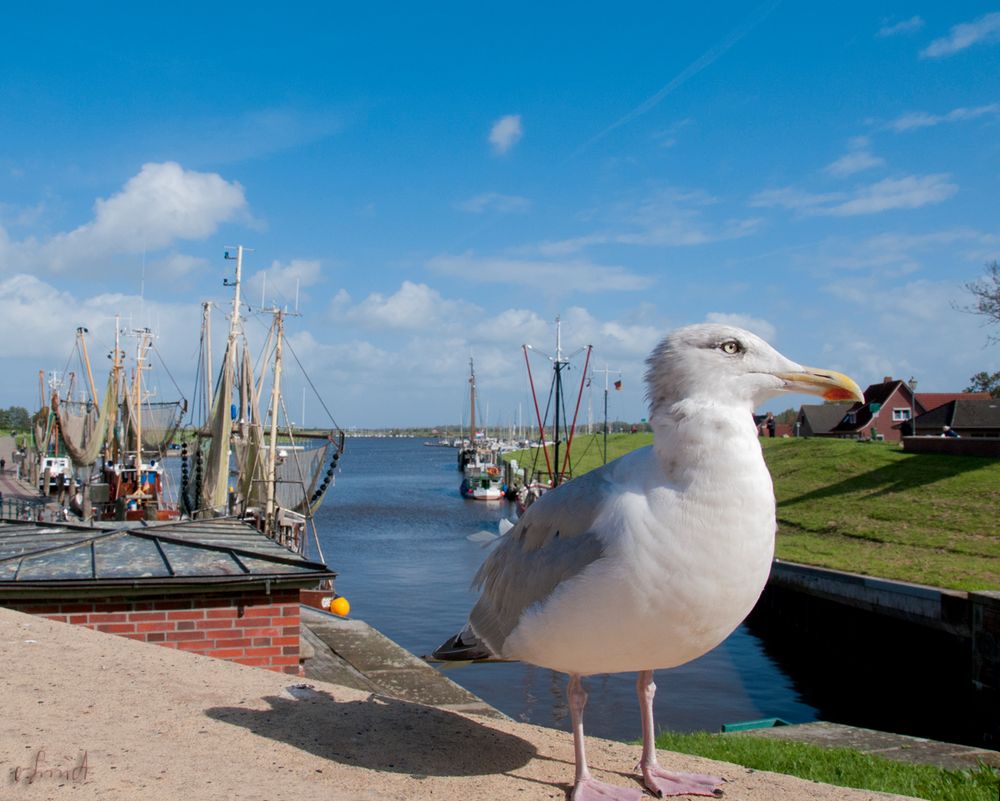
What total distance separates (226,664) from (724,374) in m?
4.44

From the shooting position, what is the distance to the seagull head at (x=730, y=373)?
3768 mm

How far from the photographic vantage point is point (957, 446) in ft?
118

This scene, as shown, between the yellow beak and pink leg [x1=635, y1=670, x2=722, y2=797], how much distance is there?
1.60 metres

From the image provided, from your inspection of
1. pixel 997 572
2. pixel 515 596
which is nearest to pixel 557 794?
pixel 515 596

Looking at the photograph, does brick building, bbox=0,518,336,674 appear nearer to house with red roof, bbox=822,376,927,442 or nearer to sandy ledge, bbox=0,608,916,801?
sandy ledge, bbox=0,608,916,801

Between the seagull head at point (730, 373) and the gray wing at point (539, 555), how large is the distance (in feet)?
1.76

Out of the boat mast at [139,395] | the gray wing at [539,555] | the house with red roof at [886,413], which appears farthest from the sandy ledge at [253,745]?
the house with red roof at [886,413]

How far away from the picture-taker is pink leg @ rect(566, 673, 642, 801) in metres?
4.08

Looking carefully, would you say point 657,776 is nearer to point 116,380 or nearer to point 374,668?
point 374,668

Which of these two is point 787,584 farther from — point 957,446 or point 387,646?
point 957,446

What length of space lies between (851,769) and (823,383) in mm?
4919

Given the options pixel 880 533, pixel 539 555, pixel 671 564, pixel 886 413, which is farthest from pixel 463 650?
pixel 886 413

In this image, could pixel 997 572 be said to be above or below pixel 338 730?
below

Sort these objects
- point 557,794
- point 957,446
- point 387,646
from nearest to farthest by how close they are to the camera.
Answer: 1. point 557,794
2. point 387,646
3. point 957,446
